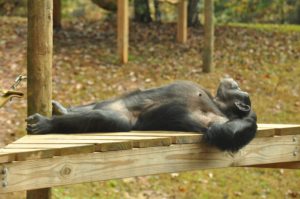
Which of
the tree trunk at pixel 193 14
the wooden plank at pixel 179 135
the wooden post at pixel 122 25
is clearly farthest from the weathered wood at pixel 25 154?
the tree trunk at pixel 193 14

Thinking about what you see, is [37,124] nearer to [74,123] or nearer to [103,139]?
[74,123]

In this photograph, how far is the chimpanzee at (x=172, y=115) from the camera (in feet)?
15.5

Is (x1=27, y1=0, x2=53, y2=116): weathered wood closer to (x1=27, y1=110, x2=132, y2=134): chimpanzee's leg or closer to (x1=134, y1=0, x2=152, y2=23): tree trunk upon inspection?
(x1=27, y1=110, x2=132, y2=134): chimpanzee's leg

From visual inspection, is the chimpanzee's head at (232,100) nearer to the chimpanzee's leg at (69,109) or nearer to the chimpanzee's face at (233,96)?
the chimpanzee's face at (233,96)

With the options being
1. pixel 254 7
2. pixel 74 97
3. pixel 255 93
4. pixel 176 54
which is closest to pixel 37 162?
pixel 74 97

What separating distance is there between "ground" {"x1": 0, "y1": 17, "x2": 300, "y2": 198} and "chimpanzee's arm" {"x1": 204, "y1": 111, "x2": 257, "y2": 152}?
3.46 m

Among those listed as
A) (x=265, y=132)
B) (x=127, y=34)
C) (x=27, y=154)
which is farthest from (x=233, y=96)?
(x=127, y=34)

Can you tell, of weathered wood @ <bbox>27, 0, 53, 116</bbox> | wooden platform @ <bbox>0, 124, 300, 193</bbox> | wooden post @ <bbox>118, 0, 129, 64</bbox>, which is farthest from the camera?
wooden post @ <bbox>118, 0, 129, 64</bbox>

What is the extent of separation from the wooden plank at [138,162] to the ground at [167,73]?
10.2ft

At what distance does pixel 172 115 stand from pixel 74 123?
0.71 metres

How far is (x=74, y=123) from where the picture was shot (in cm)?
474

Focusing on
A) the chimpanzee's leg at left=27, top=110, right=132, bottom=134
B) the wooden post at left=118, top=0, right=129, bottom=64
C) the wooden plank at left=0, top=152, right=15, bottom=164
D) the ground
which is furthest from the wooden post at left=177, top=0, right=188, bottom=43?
the wooden plank at left=0, top=152, right=15, bottom=164

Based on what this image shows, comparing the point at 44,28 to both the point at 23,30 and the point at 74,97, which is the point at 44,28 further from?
the point at 23,30

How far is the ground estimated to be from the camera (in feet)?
27.7
